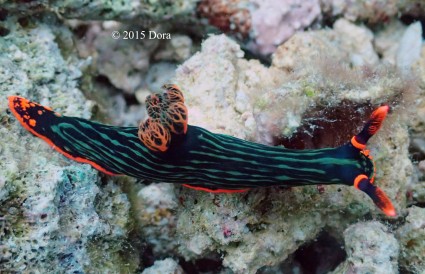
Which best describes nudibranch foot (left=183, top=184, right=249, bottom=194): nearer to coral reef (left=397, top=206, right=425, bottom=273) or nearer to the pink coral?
coral reef (left=397, top=206, right=425, bottom=273)

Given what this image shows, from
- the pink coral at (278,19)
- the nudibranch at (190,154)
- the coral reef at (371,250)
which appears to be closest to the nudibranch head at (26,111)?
the nudibranch at (190,154)

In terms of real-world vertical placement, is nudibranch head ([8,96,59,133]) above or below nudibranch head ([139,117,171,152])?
below

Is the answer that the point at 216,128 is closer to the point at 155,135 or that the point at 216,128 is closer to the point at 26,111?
the point at 155,135

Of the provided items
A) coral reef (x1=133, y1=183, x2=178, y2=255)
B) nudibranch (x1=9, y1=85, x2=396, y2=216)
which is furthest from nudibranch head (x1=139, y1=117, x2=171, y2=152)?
coral reef (x1=133, y1=183, x2=178, y2=255)

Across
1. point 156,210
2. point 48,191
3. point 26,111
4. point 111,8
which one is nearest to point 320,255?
point 156,210

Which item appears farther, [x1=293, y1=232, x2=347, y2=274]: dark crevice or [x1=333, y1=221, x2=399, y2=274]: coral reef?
[x1=293, y1=232, x2=347, y2=274]: dark crevice

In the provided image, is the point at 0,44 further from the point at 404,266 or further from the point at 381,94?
the point at 404,266

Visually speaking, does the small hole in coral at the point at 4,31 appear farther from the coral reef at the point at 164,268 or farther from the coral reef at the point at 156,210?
the coral reef at the point at 164,268
